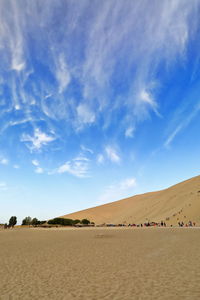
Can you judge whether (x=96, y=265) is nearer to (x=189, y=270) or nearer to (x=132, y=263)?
(x=132, y=263)

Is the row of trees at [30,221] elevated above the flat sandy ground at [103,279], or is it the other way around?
the row of trees at [30,221]

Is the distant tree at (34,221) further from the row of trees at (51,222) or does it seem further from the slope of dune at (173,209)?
the slope of dune at (173,209)

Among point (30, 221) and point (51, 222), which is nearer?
point (51, 222)

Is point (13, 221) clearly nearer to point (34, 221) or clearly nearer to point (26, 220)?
point (26, 220)

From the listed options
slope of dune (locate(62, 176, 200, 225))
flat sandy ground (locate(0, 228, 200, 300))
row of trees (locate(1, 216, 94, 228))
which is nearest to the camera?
flat sandy ground (locate(0, 228, 200, 300))

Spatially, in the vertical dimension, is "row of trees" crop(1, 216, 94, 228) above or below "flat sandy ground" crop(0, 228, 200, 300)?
above

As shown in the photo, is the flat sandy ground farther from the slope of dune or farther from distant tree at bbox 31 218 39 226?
distant tree at bbox 31 218 39 226

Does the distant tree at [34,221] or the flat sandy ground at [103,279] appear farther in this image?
the distant tree at [34,221]

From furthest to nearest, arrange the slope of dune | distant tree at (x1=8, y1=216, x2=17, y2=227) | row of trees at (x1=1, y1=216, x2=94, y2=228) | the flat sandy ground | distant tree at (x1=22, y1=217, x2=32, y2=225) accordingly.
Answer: distant tree at (x1=22, y1=217, x2=32, y2=225) < distant tree at (x1=8, y1=216, x2=17, y2=227) < row of trees at (x1=1, y1=216, x2=94, y2=228) < the slope of dune < the flat sandy ground

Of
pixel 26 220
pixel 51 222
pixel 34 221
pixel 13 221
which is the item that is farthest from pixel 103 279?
pixel 26 220

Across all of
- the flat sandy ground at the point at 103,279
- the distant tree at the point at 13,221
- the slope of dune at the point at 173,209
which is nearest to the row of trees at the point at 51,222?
the distant tree at the point at 13,221

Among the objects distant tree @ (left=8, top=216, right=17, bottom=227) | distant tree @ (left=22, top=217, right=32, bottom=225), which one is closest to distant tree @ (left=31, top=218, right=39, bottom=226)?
distant tree @ (left=22, top=217, right=32, bottom=225)

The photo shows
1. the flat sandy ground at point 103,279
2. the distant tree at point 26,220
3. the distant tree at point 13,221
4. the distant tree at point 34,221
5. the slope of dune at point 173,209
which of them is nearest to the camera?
the flat sandy ground at point 103,279

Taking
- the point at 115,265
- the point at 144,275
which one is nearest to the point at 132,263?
the point at 115,265
